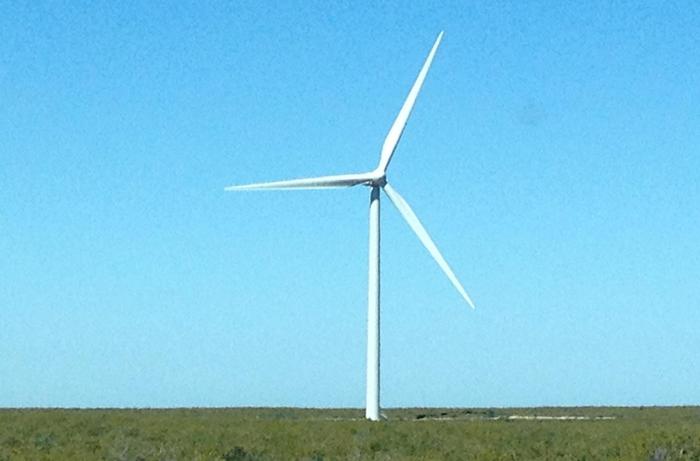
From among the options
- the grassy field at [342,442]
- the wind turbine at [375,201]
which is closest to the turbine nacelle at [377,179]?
the wind turbine at [375,201]

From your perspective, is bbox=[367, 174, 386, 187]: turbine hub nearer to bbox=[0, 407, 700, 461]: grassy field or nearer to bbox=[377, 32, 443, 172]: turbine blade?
bbox=[377, 32, 443, 172]: turbine blade

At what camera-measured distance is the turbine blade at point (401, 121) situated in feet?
176

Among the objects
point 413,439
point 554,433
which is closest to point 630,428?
point 554,433

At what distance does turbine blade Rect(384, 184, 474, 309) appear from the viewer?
48431mm

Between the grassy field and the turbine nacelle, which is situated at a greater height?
the turbine nacelle

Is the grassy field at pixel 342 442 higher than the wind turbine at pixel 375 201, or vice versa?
the wind turbine at pixel 375 201

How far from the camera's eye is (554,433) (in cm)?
4159

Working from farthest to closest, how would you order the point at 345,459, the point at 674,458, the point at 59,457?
the point at 674,458 < the point at 345,459 < the point at 59,457

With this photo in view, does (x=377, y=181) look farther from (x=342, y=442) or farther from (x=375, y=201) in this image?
(x=342, y=442)

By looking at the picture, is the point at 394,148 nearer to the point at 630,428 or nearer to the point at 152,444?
the point at 630,428

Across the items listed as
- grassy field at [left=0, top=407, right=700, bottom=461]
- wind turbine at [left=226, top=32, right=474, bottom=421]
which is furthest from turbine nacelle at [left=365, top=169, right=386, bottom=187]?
grassy field at [left=0, top=407, right=700, bottom=461]

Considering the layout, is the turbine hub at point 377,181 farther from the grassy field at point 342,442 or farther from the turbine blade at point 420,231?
the grassy field at point 342,442

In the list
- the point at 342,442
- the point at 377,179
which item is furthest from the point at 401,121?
the point at 342,442

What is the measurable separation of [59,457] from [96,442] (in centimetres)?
789
